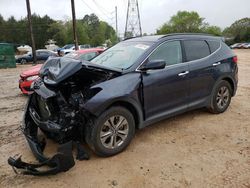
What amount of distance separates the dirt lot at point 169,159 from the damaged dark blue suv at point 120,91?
281 millimetres

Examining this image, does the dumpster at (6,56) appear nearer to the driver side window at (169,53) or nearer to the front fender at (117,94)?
the driver side window at (169,53)

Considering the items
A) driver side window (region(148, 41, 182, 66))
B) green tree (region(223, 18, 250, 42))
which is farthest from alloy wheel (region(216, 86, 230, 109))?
green tree (region(223, 18, 250, 42))

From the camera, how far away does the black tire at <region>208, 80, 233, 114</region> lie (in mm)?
4898

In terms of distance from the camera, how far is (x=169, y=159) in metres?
3.40

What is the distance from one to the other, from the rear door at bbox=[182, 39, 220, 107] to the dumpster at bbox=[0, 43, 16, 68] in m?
16.8

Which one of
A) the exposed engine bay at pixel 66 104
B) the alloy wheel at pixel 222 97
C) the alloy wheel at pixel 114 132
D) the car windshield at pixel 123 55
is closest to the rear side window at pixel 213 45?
the alloy wheel at pixel 222 97

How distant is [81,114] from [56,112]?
396 millimetres

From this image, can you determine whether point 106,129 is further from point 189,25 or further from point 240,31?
point 189,25

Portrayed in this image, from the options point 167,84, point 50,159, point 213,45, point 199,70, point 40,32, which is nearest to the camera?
point 50,159

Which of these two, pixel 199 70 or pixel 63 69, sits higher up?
pixel 63 69

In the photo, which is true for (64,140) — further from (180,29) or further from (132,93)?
(180,29)

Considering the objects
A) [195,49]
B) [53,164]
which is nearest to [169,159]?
[53,164]

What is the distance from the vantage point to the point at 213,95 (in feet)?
15.9

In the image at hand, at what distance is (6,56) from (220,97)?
17.2 meters
